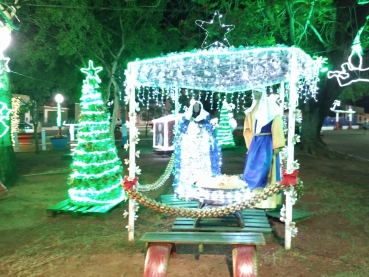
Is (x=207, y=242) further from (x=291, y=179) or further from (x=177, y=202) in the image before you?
(x=177, y=202)

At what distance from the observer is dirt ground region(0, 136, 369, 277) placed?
194 inches

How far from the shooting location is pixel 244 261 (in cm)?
426

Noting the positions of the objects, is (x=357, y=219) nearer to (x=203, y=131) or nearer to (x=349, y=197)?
(x=349, y=197)

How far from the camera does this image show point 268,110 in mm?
6863

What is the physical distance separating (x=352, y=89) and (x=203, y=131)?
4345 centimetres

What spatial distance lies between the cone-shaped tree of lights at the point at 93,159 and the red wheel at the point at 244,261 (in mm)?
4272

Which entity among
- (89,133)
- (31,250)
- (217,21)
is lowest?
(31,250)

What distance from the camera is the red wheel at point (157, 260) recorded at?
4.30 meters

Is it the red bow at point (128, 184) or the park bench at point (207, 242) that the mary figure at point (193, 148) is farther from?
the park bench at point (207, 242)

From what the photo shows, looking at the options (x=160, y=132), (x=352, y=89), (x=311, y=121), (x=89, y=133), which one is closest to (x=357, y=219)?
(x=89, y=133)

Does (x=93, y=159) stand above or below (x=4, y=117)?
below

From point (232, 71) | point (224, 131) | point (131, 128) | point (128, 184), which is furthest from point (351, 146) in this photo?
point (128, 184)

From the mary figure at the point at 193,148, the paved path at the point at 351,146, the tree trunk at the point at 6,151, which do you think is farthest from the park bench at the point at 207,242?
the paved path at the point at 351,146

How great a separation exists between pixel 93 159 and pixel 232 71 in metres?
3.61
